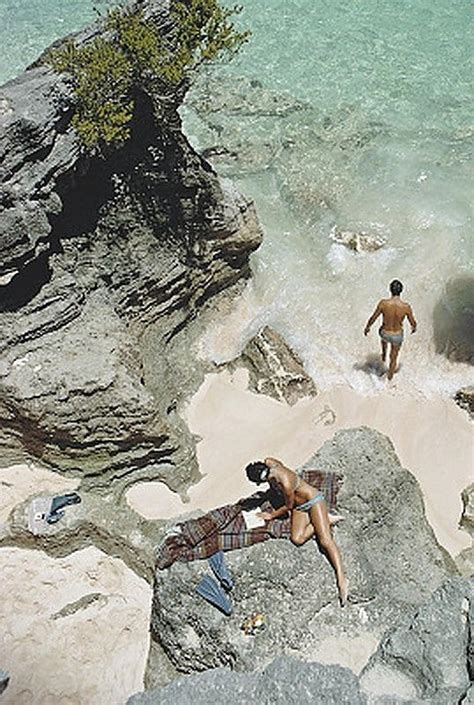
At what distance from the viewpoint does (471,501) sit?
9492 mm

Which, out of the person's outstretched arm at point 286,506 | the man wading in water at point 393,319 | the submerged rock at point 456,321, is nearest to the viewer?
the person's outstretched arm at point 286,506

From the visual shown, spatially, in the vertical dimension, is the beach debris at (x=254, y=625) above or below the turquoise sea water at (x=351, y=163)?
above

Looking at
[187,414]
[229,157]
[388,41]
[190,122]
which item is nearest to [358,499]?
[187,414]

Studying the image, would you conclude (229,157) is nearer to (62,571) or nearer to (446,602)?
(62,571)

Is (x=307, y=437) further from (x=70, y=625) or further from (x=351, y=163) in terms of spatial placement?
(x=351, y=163)

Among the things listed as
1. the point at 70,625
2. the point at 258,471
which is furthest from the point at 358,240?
the point at 70,625

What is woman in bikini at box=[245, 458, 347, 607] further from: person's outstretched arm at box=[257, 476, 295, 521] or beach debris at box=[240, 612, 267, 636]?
beach debris at box=[240, 612, 267, 636]

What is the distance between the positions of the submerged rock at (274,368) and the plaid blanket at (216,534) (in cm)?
270

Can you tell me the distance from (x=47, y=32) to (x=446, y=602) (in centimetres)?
1725

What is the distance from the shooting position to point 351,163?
48.5 feet

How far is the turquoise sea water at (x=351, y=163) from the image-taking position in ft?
38.9

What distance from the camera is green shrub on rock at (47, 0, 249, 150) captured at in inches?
347

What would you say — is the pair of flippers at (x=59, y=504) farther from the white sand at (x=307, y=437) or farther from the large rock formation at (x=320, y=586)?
the large rock formation at (x=320, y=586)

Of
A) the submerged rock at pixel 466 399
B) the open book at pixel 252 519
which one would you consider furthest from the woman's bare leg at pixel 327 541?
the submerged rock at pixel 466 399
